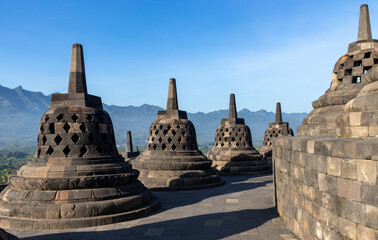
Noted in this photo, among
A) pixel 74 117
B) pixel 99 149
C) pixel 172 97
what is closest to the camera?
pixel 74 117

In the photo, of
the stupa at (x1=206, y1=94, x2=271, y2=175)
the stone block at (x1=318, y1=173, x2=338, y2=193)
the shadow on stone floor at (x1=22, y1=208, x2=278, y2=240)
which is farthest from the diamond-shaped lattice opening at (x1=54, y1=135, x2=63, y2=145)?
the stupa at (x1=206, y1=94, x2=271, y2=175)

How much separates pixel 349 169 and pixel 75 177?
6.02m

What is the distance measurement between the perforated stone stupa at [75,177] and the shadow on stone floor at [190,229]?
64 centimetres

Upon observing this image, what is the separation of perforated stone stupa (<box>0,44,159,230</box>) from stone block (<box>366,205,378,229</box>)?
17.6 ft

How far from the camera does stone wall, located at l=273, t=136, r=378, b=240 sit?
11.9 feet

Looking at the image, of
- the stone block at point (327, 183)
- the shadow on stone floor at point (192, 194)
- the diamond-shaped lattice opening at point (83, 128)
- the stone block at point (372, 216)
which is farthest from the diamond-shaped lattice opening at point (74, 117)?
the stone block at point (372, 216)

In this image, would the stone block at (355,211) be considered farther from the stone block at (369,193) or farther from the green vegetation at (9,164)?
the green vegetation at (9,164)

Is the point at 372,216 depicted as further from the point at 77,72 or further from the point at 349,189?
the point at 77,72

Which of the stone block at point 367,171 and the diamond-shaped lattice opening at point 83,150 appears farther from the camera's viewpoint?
the diamond-shaped lattice opening at point 83,150

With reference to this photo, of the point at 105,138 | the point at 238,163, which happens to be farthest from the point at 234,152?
the point at 105,138

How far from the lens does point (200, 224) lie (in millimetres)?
6965

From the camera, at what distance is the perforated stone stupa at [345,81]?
8273 mm

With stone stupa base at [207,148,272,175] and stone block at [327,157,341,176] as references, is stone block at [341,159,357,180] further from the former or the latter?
stone stupa base at [207,148,272,175]

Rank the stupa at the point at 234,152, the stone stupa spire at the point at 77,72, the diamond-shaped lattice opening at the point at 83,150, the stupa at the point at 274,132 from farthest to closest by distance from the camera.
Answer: the stupa at the point at 274,132, the stupa at the point at 234,152, the stone stupa spire at the point at 77,72, the diamond-shaped lattice opening at the point at 83,150
